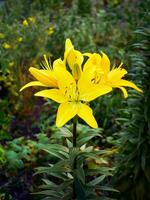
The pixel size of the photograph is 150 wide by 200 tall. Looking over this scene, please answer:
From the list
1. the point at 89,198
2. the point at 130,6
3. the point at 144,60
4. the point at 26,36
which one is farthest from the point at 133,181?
the point at 130,6

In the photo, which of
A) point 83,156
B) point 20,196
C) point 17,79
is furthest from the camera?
point 17,79

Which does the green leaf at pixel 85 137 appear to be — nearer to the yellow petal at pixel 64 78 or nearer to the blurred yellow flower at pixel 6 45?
the yellow petal at pixel 64 78

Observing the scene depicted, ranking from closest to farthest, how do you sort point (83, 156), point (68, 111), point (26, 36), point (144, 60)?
1. point (68, 111)
2. point (83, 156)
3. point (144, 60)
4. point (26, 36)

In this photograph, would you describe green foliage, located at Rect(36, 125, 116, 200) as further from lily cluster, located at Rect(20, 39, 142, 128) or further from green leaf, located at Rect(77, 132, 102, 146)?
lily cluster, located at Rect(20, 39, 142, 128)

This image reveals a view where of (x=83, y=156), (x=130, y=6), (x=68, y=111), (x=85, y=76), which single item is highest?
(x=130, y=6)

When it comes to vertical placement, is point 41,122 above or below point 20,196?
above

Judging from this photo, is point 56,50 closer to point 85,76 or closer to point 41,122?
point 41,122

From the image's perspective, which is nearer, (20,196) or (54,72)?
(54,72)

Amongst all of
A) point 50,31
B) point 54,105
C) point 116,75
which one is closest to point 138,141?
point 116,75
